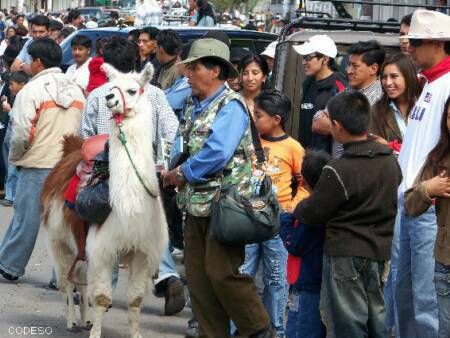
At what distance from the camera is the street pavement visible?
321 inches

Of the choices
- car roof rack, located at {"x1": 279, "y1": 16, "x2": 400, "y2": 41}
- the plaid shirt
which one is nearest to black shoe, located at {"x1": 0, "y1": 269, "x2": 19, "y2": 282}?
the plaid shirt

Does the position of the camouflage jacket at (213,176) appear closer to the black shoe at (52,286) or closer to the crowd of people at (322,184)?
the crowd of people at (322,184)

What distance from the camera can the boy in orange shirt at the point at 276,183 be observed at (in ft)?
24.6

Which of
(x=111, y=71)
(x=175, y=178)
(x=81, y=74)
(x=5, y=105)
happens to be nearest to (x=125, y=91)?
(x=111, y=71)

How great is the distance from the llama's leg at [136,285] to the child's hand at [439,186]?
8.55 feet

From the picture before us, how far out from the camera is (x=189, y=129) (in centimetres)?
672

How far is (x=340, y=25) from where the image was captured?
9.72 metres

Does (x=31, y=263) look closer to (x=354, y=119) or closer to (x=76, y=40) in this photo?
(x=76, y=40)

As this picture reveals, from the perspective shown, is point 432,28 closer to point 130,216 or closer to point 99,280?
point 130,216

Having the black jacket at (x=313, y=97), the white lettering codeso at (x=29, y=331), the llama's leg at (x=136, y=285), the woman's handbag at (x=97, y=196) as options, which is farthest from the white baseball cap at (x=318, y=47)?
the white lettering codeso at (x=29, y=331)

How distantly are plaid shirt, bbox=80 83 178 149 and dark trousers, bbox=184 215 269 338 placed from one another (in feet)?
5.41

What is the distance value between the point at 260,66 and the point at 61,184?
6.38ft

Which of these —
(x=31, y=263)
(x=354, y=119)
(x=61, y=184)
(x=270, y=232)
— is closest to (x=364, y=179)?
(x=354, y=119)

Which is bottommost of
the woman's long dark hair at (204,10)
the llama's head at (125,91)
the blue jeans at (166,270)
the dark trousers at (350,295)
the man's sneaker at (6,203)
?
the man's sneaker at (6,203)
